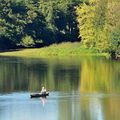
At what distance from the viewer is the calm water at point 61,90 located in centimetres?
3928

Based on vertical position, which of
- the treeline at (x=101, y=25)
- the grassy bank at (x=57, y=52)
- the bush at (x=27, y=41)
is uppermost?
the treeline at (x=101, y=25)

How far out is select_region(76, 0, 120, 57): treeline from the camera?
88.0 meters

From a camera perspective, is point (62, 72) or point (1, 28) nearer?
point (62, 72)

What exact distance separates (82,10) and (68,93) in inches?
2071

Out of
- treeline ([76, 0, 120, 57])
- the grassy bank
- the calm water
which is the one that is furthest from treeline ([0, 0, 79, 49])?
the calm water

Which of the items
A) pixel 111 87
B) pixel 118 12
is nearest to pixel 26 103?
pixel 111 87

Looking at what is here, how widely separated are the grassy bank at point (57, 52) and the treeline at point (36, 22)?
17.1 feet

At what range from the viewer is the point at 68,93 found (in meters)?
48.8

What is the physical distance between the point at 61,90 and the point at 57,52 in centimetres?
4901

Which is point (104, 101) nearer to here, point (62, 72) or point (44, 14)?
point (62, 72)

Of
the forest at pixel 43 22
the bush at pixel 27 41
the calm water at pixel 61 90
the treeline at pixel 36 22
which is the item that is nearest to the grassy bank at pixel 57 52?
the forest at pixel 43 22

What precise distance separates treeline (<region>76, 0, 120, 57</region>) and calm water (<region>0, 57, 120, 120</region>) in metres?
9.00

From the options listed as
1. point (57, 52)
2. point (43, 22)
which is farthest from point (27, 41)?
point (57, 52)

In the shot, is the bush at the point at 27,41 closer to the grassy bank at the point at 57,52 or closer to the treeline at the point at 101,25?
the grassy bank at the point at 57,52
